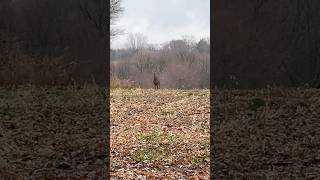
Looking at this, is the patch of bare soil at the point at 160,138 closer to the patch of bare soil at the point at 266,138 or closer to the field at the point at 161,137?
the field at the point at 161,137

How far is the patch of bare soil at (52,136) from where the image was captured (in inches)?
310

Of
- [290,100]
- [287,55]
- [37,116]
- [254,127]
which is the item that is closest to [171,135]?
[254,127]

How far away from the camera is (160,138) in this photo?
1013 cm

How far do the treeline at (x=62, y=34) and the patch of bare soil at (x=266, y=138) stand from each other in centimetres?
1052

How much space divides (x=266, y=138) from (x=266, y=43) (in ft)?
52.2

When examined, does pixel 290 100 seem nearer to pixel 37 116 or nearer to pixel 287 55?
pixel 37 116

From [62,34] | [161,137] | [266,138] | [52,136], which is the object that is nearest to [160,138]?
[161,137]

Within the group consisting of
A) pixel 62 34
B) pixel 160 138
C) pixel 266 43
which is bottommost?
pixel 160 138

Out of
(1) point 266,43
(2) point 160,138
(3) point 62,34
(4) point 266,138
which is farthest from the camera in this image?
(3) point 62,34

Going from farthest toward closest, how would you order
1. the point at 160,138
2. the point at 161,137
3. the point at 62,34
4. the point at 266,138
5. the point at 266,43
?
the point at 62,34 < the point at 266,43 < the point at 161,137 < the point at 160,138 < the point at 266,138

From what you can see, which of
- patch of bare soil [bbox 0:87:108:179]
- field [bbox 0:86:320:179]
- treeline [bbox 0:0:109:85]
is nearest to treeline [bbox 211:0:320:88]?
treeline [bbox 0:0:109:85]

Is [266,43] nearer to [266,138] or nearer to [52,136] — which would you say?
[266,138]

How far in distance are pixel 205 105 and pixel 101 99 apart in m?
3.60

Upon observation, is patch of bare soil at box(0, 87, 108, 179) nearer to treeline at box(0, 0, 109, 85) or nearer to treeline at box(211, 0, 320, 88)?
treeline at box(0, 0, 109, 85)
